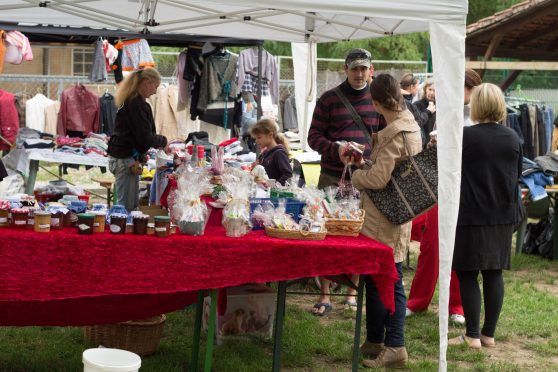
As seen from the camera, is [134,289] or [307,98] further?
[307,98]

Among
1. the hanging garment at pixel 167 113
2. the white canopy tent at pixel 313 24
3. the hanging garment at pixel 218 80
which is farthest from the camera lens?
the hanging garment at pixel 167 113

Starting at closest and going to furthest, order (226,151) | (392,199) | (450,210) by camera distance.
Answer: (450,210), (392,199), (226,151)

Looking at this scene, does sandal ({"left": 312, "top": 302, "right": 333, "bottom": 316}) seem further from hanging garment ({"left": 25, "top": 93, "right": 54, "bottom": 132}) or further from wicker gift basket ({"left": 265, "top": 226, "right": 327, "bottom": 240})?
hanging garment ({"left": 25, "top": 93, "right": 54, "bottom": 132})

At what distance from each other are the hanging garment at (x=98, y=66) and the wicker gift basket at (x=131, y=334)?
5.28 m

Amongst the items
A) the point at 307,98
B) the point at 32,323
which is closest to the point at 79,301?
the point at 32,323

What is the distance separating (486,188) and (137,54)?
19.6ft

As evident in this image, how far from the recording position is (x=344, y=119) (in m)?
5.80

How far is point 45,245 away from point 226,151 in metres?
4.08

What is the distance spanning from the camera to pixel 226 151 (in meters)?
7.90

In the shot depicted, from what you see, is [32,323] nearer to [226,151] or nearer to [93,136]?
[226,151]

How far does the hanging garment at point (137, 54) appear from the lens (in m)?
10.2

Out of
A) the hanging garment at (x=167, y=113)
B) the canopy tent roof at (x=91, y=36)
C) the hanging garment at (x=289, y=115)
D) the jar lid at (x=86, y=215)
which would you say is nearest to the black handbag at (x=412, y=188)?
the jar lid at (x=86, y=215)

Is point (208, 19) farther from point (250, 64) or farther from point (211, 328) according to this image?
point (211, 328)

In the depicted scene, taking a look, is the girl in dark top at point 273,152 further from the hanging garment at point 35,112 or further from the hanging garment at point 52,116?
the hanging garment at point 35,112
